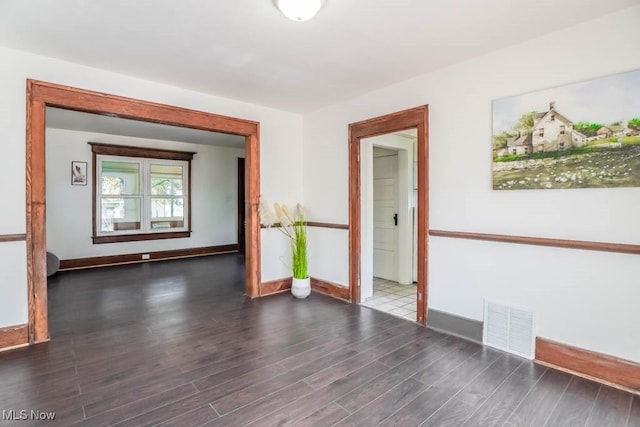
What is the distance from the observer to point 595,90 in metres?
2.27

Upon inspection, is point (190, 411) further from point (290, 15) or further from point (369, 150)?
point (369, 150)

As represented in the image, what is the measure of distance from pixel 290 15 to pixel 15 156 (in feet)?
8.39

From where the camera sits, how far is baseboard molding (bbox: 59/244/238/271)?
6.03 metres

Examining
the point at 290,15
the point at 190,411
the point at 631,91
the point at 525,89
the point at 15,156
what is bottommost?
the point at 190,411

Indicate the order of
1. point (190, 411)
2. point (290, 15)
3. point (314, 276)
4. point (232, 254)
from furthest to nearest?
1. point (232, 254)
2. point (314, 276)
3. point (290, 15)
4. point (190, 411)

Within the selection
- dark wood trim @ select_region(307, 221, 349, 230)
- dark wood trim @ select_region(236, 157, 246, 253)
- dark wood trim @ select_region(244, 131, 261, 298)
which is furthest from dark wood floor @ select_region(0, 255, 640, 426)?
dark wood trim @ select_region(236, 157, 246, 253)

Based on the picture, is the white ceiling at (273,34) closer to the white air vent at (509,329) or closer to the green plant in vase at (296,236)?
the green plant in vase at (296,236)

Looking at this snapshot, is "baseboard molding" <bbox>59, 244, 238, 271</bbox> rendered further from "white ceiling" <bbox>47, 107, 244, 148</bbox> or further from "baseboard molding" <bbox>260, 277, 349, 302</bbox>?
"baseboard molding" <bbox>260, 277, 349, 302</bbox>

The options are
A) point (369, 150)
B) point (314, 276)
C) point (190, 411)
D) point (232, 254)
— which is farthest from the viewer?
point (232, 254)

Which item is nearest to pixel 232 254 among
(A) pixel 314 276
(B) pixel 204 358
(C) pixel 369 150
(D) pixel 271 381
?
(A) pixel 314 276

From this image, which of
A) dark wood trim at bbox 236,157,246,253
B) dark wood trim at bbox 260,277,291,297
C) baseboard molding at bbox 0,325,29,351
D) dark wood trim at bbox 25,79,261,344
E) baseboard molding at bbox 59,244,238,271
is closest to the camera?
baseboard molding at bbox 0,325,29,351

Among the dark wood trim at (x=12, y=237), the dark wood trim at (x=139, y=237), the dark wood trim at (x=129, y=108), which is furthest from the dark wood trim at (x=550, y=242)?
the dark wood trim at (x=139, y=237)

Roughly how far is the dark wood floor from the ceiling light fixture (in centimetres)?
237

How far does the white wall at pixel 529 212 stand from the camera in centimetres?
220
